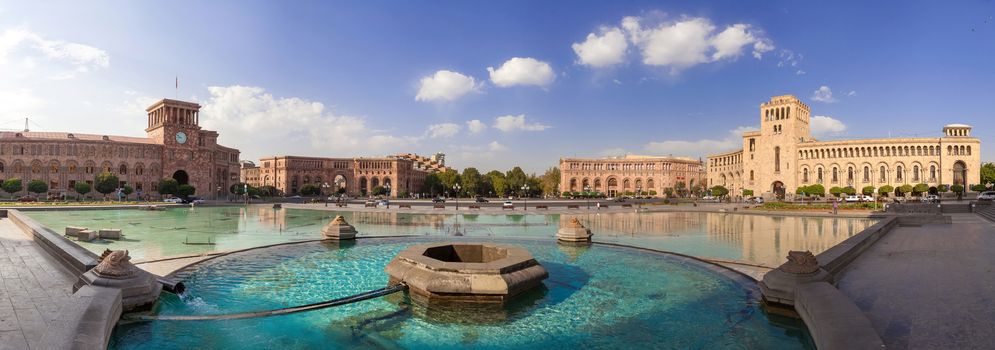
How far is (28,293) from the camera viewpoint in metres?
7.91

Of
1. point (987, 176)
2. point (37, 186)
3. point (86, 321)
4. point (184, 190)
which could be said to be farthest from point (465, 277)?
point (987, 176)

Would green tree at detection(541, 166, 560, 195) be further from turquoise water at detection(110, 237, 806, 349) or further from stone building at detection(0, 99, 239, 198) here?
turquoise water at detection(110, 237, 806, 349)

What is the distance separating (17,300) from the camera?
7422 mm

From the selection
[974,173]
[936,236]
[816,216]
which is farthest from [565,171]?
[936,236]

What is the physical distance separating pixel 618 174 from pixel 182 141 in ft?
284

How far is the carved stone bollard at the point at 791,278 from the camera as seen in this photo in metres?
8.28

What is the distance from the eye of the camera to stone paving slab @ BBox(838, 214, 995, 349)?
19.3 feet

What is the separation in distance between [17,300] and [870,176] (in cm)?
9033

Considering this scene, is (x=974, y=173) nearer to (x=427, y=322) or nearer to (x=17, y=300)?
(x=427, y=322)

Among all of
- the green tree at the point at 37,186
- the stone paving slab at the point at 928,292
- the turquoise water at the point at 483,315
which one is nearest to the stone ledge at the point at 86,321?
the turquoise water at the point at 483,315

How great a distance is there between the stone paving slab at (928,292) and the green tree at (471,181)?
269 feet

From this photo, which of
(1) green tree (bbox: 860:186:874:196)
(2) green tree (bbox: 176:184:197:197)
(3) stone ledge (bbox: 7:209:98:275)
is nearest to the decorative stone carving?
(3) stone ledge (bbox: 7:209:98:275)

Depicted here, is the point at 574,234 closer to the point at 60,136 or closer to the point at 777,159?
the point at 777,159

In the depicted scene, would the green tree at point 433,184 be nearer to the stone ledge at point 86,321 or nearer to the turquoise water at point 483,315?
the turquoise water at point 483,315
